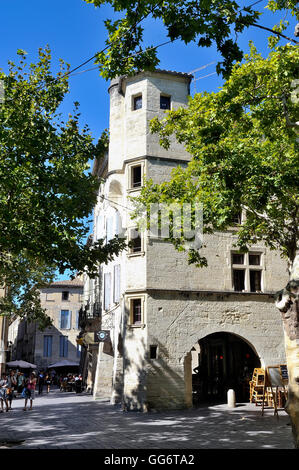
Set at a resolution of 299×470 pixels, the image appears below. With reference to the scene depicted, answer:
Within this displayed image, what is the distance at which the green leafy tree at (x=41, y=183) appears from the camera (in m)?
13.0

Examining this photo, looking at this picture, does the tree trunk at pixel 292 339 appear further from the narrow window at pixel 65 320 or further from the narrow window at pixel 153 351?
the narrow window at pixel 65 320

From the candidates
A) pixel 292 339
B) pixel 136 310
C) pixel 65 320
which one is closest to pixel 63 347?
pixel 65 320

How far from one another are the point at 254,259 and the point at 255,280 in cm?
102

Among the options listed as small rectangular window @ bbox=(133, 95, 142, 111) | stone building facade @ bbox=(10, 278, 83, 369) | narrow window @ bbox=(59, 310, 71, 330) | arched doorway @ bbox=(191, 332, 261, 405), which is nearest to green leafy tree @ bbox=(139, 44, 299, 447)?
small rectangular window @ bbox=(133, 95, 142, 111)

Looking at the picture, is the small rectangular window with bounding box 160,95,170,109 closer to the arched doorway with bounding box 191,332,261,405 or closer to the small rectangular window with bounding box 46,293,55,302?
the arched doorway with bounding box 191,332,261,405

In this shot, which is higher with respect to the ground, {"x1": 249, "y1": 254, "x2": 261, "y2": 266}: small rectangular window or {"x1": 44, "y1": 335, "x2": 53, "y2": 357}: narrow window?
{"x1": 249, "y1": 254, "x2": 261, "y2": 266}: small rectangular window

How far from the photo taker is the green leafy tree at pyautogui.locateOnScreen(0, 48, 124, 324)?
13.0m

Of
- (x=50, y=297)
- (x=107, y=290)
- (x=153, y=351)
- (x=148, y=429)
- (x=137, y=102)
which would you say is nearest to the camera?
(x=148, y=429)

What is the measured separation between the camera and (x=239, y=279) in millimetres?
21438

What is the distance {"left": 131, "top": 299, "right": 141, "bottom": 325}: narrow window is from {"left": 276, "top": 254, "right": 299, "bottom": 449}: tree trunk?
12716 mm

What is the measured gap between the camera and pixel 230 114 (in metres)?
12.2

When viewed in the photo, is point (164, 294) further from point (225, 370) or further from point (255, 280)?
point (225, 370)
